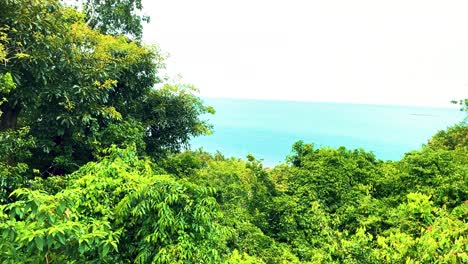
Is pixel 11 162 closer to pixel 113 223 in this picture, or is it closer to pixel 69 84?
pixel 69 84

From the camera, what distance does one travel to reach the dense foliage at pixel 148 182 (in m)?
3.03

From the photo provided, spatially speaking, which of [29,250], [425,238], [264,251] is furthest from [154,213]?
[425,238]

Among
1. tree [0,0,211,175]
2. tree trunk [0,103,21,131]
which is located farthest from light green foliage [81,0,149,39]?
tree trunk [0,103,21,131]

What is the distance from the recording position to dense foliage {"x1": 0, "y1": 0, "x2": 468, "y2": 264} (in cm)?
303

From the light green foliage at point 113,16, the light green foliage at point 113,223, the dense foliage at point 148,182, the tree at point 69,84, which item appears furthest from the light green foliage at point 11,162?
the light green foliage at point 113,16

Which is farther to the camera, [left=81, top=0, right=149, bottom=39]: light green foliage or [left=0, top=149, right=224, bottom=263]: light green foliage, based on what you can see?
[left=81, top=0, right=149, bottom=39]: light green foliage

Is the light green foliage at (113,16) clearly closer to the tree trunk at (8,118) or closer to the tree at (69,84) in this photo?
the tree at (69,84)

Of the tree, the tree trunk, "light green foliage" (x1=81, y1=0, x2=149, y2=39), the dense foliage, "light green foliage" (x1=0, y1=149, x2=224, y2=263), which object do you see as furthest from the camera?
"light green foliage" (x1=81, y1=0, x2=149, y2=39)

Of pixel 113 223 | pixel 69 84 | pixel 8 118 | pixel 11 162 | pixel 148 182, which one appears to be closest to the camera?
pixel 113 223

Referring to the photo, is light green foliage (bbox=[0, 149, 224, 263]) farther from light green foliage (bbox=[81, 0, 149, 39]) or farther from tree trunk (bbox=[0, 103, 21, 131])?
light green foliage (bbox=[81, 0, 149, 39])

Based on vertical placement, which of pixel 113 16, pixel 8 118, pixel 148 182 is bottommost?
pixel 148 182

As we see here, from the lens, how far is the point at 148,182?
3441 millimetres

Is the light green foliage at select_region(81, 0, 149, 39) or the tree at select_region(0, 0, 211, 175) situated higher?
the light green foliage at select_region(81, 0, 149, 39)

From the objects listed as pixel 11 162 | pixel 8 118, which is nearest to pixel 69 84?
pixel 8 118
